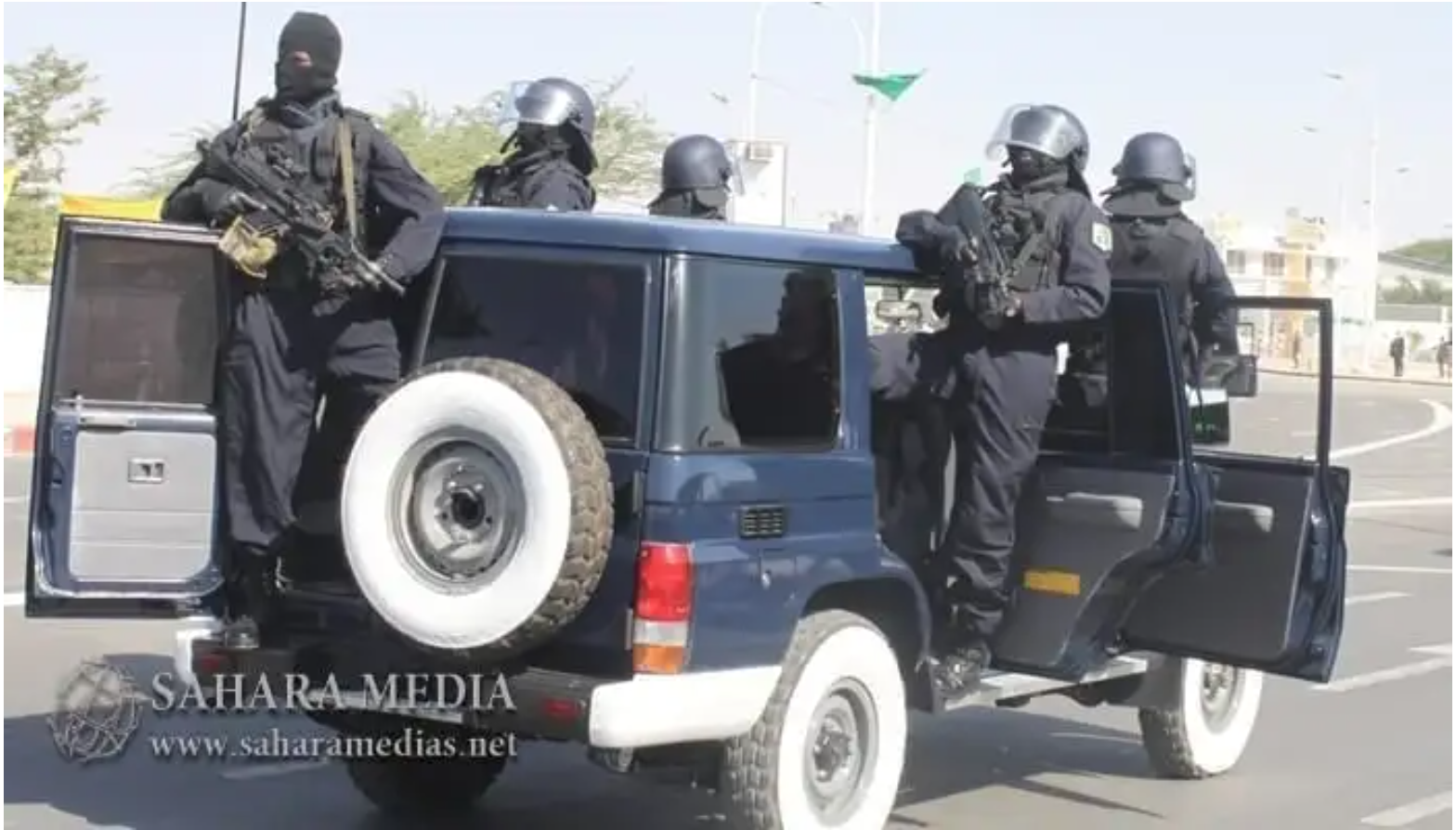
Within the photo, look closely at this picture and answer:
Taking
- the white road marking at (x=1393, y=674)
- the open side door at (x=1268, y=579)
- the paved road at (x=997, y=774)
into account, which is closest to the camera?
the paved road at (x=997, y=774)

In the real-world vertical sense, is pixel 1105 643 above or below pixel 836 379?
below

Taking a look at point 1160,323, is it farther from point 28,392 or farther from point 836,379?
point 28,392

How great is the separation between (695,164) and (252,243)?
3291 millimetres

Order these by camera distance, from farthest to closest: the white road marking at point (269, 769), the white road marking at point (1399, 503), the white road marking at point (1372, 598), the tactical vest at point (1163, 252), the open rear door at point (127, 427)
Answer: the white road marking at point (1399, 503) < the white road marking at point (1372, 598) < the tactical vest at point (1163, 252) < the white road marking at point (269, 769) < the open rear door at point (127, 427)

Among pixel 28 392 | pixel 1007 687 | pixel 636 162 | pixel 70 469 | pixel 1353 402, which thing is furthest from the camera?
pixel 1353 402

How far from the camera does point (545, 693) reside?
227 inches

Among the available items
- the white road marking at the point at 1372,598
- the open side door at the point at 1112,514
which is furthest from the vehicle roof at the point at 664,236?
the white road marking at the point at 1372,598

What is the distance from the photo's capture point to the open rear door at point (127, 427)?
641 centimetres

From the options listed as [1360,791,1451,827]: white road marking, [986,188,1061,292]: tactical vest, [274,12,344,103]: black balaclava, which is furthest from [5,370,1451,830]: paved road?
[274,12,344,103]: black balaclava

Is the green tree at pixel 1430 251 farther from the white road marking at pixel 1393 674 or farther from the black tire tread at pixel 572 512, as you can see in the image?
the black tire tread at pixel 572 512

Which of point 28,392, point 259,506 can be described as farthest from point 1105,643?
point 28,392

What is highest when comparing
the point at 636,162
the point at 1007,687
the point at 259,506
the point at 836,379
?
the point at 636,162

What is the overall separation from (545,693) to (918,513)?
1.91 metres

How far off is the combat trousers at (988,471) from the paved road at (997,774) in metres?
0.92
